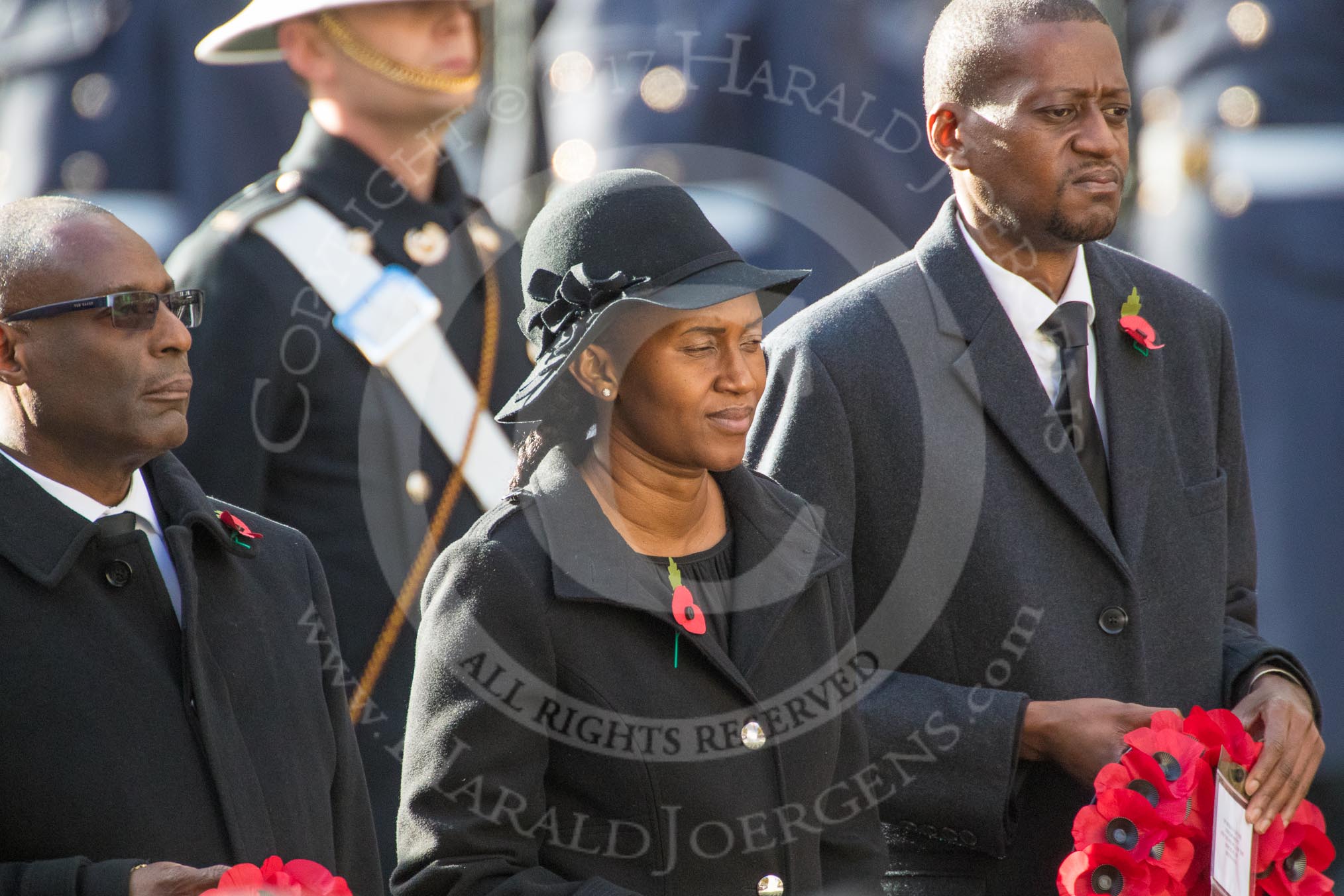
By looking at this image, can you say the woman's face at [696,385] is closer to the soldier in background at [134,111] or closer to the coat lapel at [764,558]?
the coat lapel at [764,558]

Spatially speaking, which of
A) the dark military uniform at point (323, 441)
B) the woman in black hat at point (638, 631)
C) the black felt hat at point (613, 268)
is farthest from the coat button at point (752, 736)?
the dark military uniform at point (323, 441)

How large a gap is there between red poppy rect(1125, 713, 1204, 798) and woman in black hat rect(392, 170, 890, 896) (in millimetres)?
401

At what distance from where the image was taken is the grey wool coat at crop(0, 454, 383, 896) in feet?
7.98

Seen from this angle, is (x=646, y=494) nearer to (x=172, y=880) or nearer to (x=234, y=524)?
(x=234, y=524)

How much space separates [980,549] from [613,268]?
0.78m

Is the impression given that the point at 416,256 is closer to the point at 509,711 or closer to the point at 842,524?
the point at 842,524

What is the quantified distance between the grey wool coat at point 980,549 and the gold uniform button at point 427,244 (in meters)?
1.12

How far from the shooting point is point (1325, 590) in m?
4.95

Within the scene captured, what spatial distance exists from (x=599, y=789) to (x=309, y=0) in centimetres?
213

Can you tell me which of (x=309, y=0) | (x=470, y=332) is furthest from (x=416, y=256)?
(x=309, y=0)

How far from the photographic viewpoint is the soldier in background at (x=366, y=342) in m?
3.81

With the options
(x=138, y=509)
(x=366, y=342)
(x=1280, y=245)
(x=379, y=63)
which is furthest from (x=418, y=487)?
(x=1280, y=245)

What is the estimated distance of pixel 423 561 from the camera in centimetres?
388

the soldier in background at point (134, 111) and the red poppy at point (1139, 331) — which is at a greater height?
the red poppy at point (1139, 331)
